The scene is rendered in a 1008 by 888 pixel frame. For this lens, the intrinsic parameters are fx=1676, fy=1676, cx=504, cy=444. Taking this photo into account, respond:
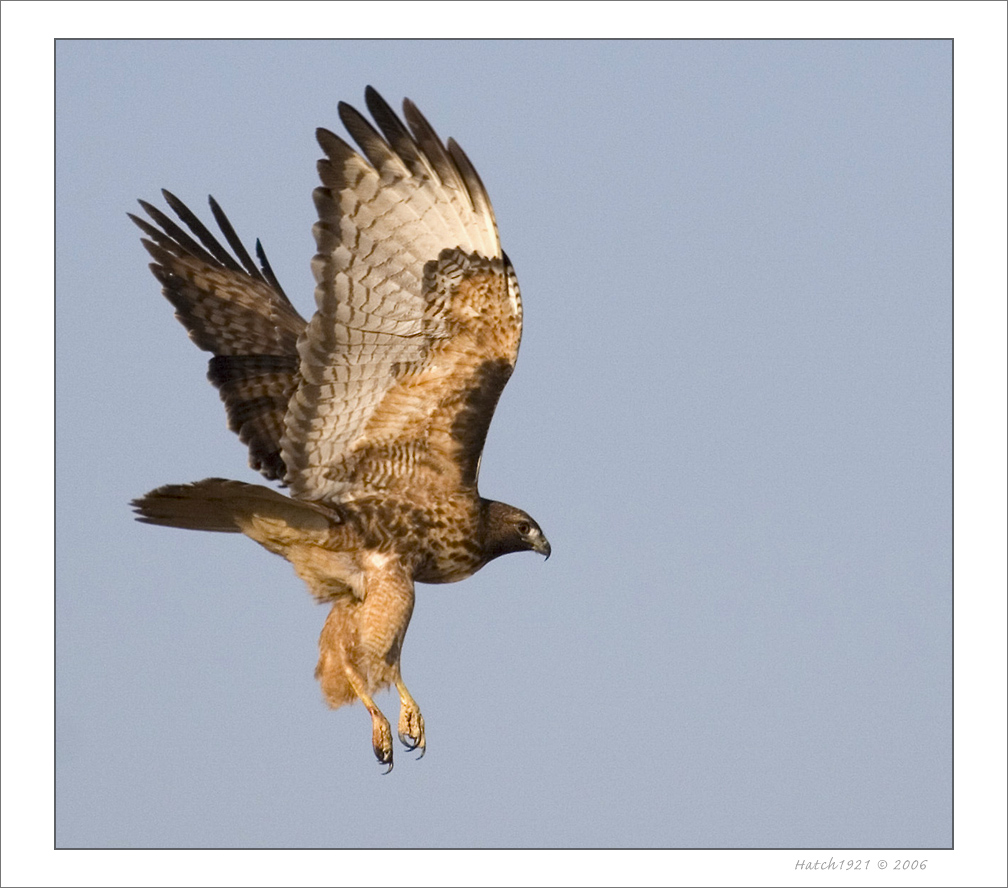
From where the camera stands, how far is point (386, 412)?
293 inches

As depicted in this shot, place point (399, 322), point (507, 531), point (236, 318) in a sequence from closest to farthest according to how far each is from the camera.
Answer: point (399, 322) → point (507, 531) → point (236, 318)

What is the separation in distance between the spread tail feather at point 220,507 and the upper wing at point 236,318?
0.64 metres

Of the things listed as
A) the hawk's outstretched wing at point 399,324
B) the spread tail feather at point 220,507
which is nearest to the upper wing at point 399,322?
the hawk's outstretched wing at point 399,324

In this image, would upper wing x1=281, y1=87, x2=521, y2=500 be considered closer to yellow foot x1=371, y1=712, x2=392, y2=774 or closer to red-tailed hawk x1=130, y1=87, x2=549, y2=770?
red-tailed hawk x1=130, y1=87, x2=549, y2=770

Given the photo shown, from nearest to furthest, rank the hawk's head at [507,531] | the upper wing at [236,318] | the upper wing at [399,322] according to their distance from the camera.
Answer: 1. the upper wing at [399,322]
2. the hawk's head at [507,531]
3. the upper wing at [236,318]

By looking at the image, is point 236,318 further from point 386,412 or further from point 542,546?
point 542,546

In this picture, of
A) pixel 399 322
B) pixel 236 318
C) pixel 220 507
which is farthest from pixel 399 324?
pixel 236 318

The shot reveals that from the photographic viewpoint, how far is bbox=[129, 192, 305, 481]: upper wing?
8.13m

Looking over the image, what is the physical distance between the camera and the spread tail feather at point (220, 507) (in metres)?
7.11

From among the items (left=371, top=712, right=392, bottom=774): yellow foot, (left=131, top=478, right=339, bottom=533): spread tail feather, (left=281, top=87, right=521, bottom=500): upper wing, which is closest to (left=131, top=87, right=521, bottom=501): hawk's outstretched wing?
(left=281, top=87, right=521, bottom=500): upper wing

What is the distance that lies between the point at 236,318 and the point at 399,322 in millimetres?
1574

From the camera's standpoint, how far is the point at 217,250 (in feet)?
28.9

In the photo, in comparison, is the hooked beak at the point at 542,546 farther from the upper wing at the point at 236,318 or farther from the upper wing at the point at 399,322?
the upper wing at the point at 236,318
